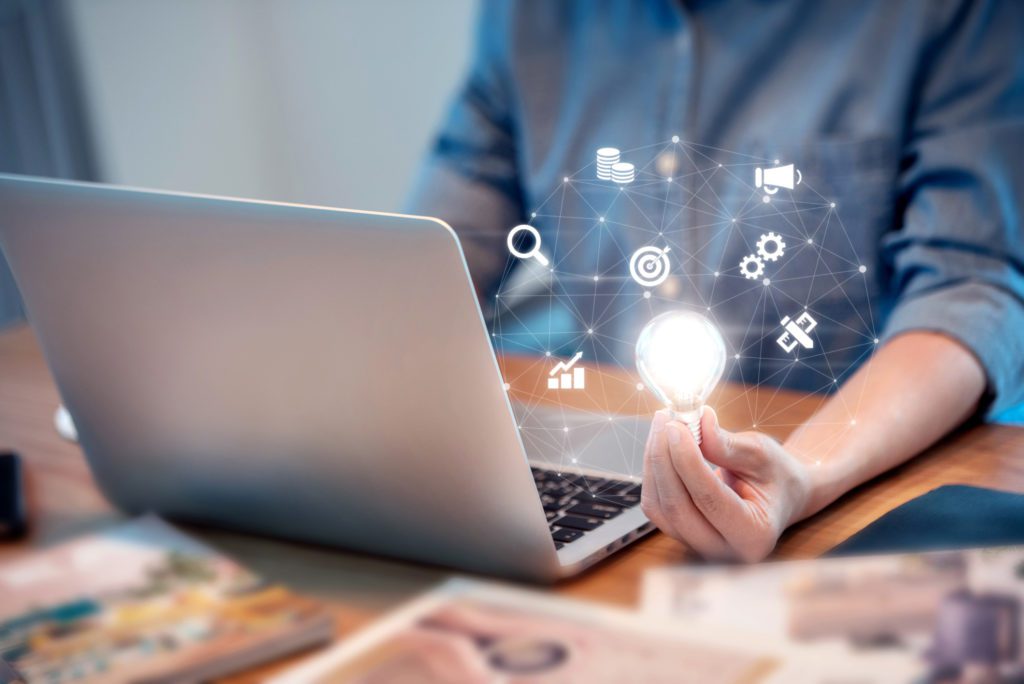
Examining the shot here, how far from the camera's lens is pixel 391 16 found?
7.82 feet

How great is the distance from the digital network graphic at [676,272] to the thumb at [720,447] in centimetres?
5

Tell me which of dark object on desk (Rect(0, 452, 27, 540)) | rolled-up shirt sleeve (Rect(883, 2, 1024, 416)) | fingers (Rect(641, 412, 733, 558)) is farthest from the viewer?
rolled-up shirt sleeve (Rect(883, 2, 1024, 416))

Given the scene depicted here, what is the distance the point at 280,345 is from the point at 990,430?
53 centimetres

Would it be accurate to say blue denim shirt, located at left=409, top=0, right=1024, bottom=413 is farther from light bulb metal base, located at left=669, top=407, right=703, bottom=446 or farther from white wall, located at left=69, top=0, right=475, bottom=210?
white wall, located at left=69, top=0, right=475, bottom=210

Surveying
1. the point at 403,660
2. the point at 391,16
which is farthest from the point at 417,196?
the point at 391,16

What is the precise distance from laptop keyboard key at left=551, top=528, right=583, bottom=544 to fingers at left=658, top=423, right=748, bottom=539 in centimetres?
7

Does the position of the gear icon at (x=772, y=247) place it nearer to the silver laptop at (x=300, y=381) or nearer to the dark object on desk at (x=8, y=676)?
the silver laptop at (x=300, y=381)

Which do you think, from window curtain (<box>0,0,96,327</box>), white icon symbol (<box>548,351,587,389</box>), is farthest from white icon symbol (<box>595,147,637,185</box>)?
window curtain (<box>0,0,96,327</box>)

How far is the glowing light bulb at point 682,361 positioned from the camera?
1.85ft

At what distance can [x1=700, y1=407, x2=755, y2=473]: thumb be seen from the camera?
56 cm

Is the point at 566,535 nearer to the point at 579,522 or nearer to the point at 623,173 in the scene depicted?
the point at 579,522

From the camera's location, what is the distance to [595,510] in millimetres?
651

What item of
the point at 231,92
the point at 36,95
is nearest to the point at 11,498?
the point at 36,95

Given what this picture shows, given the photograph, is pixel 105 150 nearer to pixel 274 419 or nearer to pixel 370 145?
pixel 370 145
